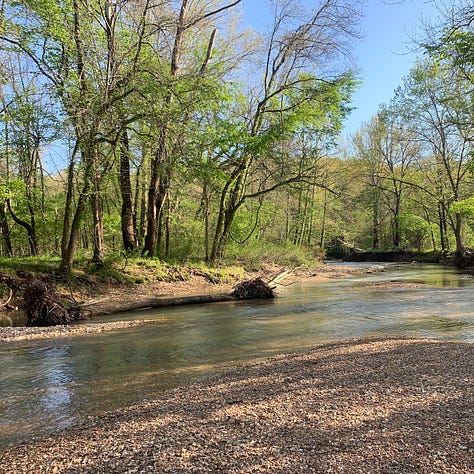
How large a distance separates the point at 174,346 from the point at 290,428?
15.8 ft

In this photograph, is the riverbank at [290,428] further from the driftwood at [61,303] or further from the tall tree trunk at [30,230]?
the tall tree trunk at [30,230]

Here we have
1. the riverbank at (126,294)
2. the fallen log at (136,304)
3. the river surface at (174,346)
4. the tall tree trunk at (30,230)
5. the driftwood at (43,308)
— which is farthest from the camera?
the tall tree trunk at (30,230)

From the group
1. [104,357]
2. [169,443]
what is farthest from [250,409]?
[104,357]

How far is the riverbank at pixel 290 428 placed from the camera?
344 centimetres

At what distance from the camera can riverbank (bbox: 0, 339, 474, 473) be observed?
3438mm

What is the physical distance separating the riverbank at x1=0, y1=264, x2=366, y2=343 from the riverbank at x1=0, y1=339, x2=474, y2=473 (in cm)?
520

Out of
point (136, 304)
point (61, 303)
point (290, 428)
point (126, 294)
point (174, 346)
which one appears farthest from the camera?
point (126, 294)

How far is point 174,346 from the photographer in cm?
855

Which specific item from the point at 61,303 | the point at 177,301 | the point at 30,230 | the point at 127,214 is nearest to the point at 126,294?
the point at 177,301

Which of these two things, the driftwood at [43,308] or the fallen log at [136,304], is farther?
the fallen log at [136,304]

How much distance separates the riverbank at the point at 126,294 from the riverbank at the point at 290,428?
520cm

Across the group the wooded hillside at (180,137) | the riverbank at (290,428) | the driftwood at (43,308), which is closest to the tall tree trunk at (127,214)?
the wooded hillside at (180,137)

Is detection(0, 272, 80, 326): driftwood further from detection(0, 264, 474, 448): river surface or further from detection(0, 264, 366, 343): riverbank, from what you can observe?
detection(0, 264, 474, 448): river surface

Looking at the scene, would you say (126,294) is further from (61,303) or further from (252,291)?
(252,291)
